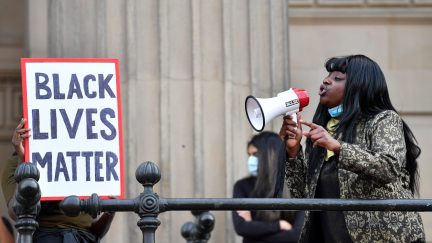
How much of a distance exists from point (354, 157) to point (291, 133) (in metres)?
0.43

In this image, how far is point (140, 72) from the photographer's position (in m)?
11.5

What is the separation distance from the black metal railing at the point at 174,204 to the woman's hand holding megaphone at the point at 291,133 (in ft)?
1.18

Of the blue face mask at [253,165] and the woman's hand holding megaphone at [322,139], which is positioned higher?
the woman's hand holding megaphone at [322,139]

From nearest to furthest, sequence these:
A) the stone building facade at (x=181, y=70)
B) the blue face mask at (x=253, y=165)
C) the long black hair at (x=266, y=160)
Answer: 1. the long black hair at (x=266, y=160)
2. the blue face mask at (x=253, y=165)
3. the stone building facade at (x=181, y=70)

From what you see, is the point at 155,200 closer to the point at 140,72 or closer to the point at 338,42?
the point at 140,72

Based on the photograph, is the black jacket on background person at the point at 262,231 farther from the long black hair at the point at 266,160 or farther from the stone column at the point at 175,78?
the stone column at the point at 175,78

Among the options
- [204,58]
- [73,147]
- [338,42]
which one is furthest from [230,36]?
[73,147]

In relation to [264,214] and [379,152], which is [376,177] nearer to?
[379,152]

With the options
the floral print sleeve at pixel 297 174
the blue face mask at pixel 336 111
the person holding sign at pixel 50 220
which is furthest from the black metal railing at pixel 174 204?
the person holding sign at pixel 50 220

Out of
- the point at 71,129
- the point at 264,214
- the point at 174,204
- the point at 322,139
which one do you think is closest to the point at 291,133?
the point at 322,139

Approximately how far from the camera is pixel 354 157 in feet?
25.2

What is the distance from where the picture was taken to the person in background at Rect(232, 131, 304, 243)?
1080 cm

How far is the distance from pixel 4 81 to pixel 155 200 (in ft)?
16.6

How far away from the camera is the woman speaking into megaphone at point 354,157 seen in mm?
7754
